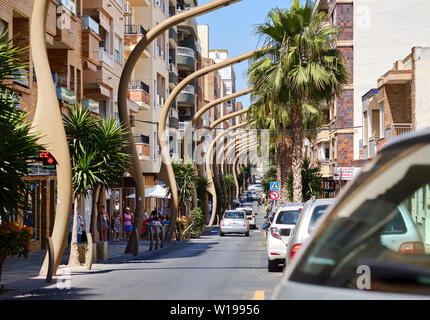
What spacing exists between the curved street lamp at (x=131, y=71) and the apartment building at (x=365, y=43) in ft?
114

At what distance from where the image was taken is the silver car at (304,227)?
40.3ft

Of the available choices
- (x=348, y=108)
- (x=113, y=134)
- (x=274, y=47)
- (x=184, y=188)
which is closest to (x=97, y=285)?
(x=113, y=134)

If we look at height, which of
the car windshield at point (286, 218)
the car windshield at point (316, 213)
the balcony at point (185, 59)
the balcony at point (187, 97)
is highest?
the balcony at point (185, 59)

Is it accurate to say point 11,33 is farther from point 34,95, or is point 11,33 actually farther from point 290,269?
point 290,269

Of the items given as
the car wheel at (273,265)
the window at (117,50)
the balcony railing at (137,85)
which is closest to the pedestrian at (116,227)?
the balcony railing at (137,85)

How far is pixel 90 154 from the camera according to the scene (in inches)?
870

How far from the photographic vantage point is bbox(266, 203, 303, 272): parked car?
62.2 feet

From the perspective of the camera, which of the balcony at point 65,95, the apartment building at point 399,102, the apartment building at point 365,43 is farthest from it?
the apartment building at point 365,43

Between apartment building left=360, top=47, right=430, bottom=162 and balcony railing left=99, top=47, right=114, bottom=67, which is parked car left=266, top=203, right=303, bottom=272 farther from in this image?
balcony railing left=99, top=47, right=114, bottom=67

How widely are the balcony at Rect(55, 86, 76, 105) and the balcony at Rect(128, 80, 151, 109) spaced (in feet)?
54.0

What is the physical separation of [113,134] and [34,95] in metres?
8.40

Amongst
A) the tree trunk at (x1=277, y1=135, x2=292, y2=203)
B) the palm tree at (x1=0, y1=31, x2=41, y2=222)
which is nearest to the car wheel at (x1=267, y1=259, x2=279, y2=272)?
the palm tree at (x1=0, y1=31, x2=41, y2=222)

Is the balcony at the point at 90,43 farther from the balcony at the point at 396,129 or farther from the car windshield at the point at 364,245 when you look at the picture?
the car windshield at the point at 364,245

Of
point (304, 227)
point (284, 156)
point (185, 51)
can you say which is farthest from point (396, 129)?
point (185, 51)
